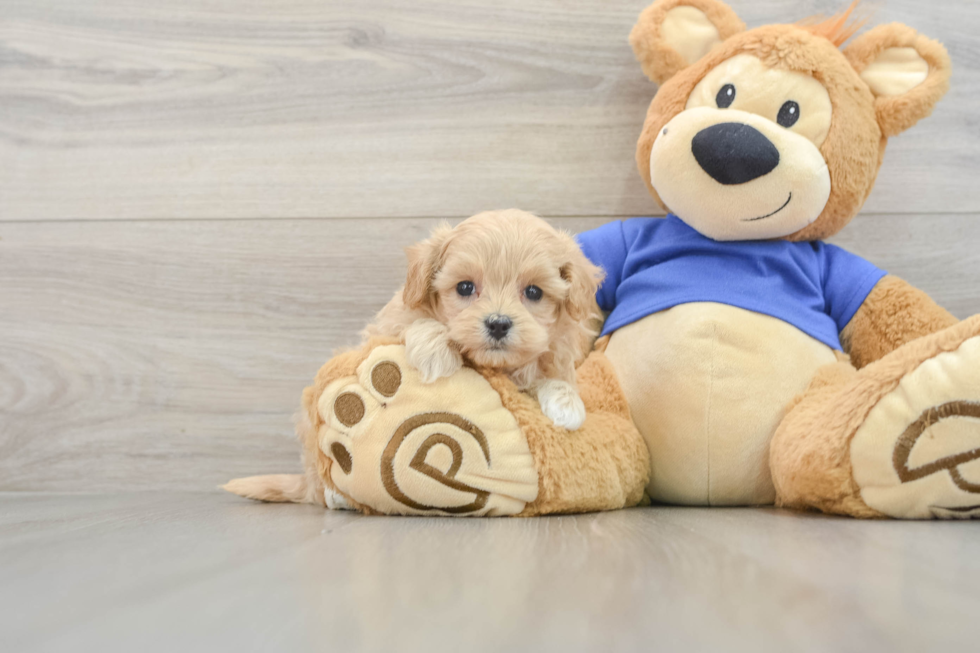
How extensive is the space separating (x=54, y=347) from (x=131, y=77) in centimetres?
51

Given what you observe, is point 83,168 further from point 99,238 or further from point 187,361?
point 187,361

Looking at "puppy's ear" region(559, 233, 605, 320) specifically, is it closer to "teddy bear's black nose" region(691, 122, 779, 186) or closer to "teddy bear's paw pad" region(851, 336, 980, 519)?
"teddy bear's black nose" region(691, 122, 779, 186)

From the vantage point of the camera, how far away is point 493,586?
455 mm

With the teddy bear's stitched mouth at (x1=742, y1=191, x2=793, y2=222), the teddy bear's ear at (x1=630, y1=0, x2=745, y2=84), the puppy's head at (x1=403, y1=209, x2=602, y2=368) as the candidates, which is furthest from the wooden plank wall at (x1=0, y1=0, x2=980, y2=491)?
the puppy's head at (x1=403, y1=209, x2=602, y2=368)

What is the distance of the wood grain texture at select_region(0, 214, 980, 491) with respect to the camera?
3.96ft

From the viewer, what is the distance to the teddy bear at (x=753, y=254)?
0.90 m

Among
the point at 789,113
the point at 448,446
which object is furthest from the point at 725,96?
the point at 448,446

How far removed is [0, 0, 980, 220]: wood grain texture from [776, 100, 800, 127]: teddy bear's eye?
0.29 meters

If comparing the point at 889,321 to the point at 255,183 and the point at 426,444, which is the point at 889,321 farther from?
the point at 255,183

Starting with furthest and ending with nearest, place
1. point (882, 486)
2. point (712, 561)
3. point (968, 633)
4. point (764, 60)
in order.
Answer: point (764, 60) < point (882, 486) < point (712, 561) < point (968, 633)

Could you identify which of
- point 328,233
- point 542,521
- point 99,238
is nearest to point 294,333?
point 328,233

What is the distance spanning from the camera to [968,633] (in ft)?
1.18

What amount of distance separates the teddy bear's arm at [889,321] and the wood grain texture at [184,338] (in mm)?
230

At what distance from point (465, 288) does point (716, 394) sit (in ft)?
1.21
